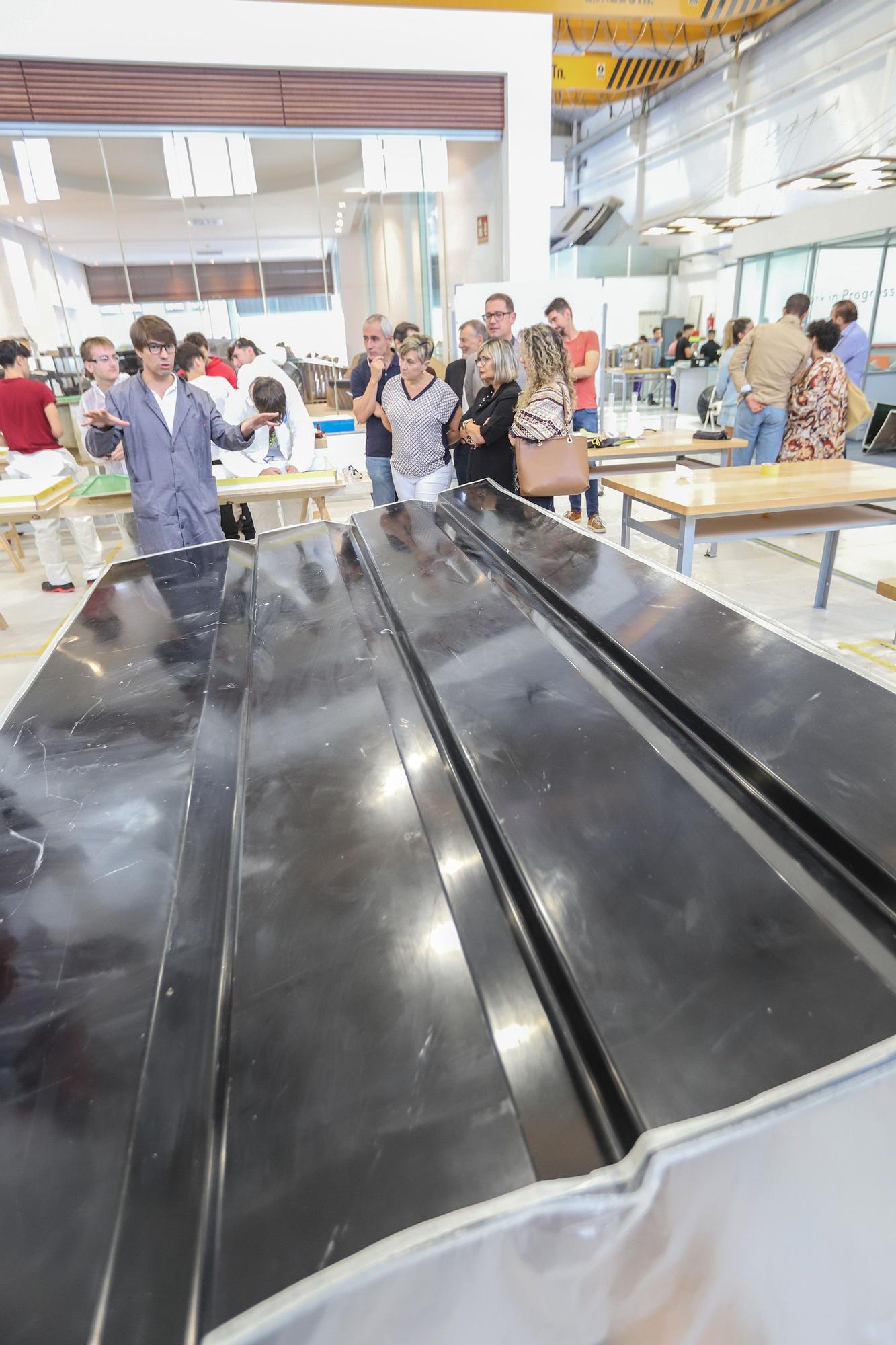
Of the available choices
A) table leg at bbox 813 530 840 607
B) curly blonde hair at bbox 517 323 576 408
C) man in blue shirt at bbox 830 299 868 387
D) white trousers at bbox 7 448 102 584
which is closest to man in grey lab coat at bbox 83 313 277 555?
curly blonde hair at bbox 517 323 576 408

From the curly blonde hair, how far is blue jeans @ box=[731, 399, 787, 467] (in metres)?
2.21

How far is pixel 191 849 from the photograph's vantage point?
0.93 m

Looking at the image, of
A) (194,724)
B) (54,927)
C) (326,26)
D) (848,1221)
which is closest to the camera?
(848,1221)

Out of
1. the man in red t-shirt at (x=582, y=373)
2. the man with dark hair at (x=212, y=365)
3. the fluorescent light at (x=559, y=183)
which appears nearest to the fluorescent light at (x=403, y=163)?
the man with dark hair at (x=212, y=365)

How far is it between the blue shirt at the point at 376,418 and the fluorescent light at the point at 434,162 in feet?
14.5

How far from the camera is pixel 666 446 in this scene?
4.73 meters

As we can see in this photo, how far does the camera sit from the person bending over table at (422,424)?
152 inches

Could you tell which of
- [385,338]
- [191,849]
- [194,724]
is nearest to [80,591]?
[385,338]

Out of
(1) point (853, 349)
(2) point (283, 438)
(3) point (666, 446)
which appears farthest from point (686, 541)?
(1) point (853, 349)

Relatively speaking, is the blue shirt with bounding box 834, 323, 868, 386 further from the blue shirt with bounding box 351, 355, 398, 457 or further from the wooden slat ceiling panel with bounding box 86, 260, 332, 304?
the wooden slat ceiling panel with bounding box 86, 260, 332, 304

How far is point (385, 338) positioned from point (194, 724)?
3.62 m

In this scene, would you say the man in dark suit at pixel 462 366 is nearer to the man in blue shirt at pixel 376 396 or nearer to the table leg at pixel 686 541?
the man in blue shirt at pixel 376 396

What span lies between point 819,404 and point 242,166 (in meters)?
5.97

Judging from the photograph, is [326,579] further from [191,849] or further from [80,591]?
[80,591]
